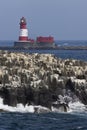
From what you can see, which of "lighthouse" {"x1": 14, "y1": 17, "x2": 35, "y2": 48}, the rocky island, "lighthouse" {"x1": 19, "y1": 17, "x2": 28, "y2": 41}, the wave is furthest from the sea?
"lighthouse" {"x1": 14, "y1": 17, "x2": 35, "y2": 48}

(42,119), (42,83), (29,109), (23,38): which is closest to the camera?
(42,119)

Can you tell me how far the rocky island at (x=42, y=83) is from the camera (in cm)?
5009

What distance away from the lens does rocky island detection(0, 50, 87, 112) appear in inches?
1972

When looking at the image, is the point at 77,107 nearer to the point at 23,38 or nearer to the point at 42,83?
the point at 42,83

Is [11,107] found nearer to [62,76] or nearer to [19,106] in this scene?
[19,106]

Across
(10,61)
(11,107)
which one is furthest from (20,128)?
(10,61)

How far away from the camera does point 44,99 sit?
50125mm

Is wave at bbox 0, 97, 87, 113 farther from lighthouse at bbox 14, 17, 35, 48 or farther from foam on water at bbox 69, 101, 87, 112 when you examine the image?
lighthouse at bbox 14, 17, 35, 48

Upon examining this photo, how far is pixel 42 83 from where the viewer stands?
51.5 metres

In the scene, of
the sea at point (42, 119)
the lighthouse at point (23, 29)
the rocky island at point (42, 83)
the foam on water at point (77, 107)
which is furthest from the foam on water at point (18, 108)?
the lighthouse at point (23, 29)

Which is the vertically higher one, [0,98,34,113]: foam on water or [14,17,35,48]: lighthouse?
[0,98,34,113]: foam on water

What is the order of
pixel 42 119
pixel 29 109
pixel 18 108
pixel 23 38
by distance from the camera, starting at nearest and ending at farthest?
pixel 42 119, pixel 29 109, pixel 18 108, pixel 23 38

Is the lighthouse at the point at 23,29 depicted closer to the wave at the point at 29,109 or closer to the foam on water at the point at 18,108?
the wave at the point at 29,109

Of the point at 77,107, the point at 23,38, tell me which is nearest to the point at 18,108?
the point at 77,107
